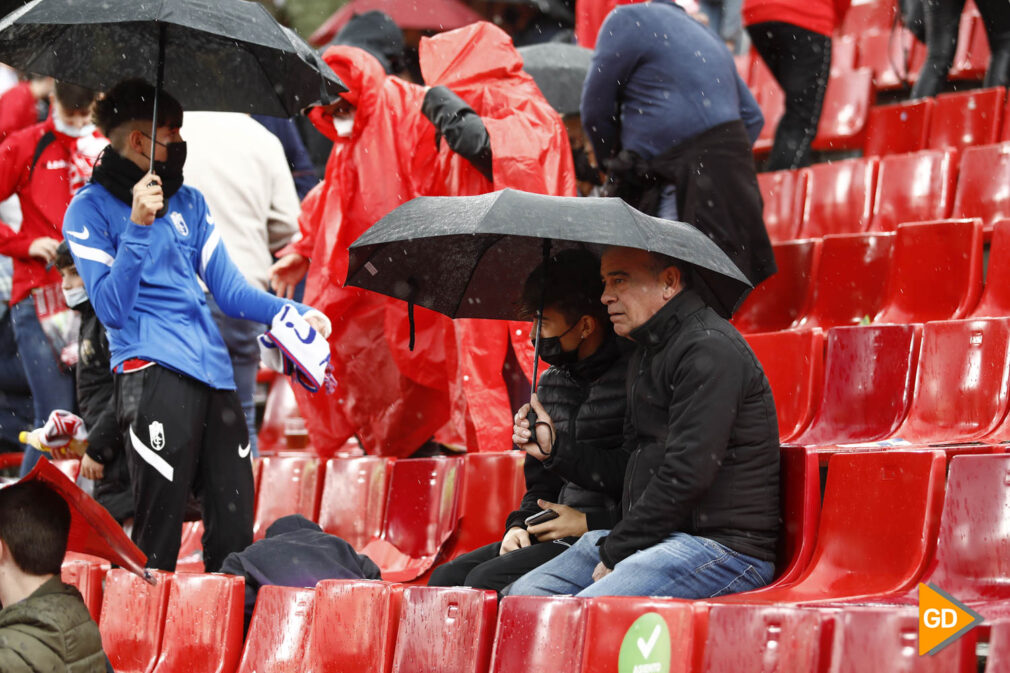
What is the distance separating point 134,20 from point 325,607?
5.76ft

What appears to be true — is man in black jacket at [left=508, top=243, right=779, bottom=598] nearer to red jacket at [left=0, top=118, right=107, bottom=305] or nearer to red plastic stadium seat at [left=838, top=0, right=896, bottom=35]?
red jacket at [left=0, top=118, right=107, bottom=305]

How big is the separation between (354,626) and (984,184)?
341 cm

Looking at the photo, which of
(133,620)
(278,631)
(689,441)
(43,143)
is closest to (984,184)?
(689,441)

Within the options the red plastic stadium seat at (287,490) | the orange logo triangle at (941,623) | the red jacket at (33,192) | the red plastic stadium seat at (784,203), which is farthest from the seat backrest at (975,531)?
the red jacket at (33,192)

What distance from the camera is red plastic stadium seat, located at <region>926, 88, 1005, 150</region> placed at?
646cm

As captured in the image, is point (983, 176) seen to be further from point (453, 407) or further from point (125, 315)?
point (125, 315)

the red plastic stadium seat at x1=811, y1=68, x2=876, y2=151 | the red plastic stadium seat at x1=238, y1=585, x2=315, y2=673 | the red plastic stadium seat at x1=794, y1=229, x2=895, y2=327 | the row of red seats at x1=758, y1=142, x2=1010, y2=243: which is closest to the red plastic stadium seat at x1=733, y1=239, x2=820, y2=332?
the red plastic stadium seat at x1=794, y1=229, x2=895, y2=327

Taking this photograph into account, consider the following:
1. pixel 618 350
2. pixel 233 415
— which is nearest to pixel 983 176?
pixel 618 350

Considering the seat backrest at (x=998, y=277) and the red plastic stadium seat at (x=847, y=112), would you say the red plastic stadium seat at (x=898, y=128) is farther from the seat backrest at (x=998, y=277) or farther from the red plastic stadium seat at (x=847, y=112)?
the seat backrest at (x=998, y=277)

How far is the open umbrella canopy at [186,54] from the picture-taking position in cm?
402

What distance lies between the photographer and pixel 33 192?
5.67 meters

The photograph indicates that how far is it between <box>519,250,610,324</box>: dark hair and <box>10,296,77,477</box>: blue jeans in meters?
2.53

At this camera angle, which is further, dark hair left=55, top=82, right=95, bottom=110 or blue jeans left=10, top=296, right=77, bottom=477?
blue jeans left=10, top=296, right=77, bottom=477

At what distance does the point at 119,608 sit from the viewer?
4.12 meters
